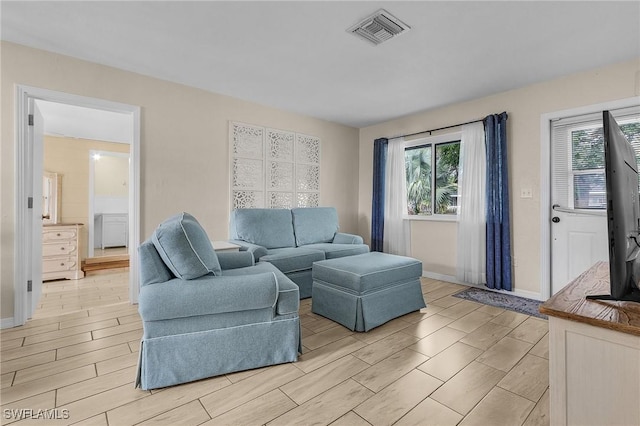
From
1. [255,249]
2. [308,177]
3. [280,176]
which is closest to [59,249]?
[255,249]

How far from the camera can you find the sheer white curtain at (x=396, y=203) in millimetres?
4387

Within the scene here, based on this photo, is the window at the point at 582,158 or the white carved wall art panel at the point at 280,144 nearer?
the window at the point at 582,158

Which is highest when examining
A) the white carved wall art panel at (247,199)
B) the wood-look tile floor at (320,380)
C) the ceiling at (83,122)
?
the ceiling at (83,122)

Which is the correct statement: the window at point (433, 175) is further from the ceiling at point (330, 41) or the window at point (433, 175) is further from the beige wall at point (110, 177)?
the beige wall at point (110, 177)

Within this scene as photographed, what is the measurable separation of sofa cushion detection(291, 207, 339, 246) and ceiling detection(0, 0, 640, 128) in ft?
5.18

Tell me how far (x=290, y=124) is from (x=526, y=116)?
9.53 ft

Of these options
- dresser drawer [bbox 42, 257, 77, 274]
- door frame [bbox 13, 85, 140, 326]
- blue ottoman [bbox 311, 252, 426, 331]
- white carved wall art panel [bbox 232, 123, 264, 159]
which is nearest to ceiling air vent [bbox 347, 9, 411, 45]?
blue ottoman [bbox 311, 252, 426, 331]

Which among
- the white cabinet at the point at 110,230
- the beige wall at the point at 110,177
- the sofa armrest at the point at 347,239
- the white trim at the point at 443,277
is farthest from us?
the beige wall at the point at 110,177

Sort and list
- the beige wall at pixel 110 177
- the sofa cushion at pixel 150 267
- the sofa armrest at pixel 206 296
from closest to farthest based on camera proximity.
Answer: the sofa armrest at pixel 206 296, the sofa cushion at pixel 150 267, the beige wall at pixel 110 177

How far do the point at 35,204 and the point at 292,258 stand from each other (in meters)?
2.43

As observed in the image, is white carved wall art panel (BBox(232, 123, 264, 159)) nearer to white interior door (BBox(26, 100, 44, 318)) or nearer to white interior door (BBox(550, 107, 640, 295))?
white interior door (BBox(26, 100, 44, 318))

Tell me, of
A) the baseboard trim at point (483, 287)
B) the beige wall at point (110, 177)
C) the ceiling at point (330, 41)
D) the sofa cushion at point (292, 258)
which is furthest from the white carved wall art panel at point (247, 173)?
the beige wall at point (110, 177)

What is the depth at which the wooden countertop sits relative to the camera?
2.58ft

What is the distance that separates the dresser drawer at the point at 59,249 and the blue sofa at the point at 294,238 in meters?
2.48
